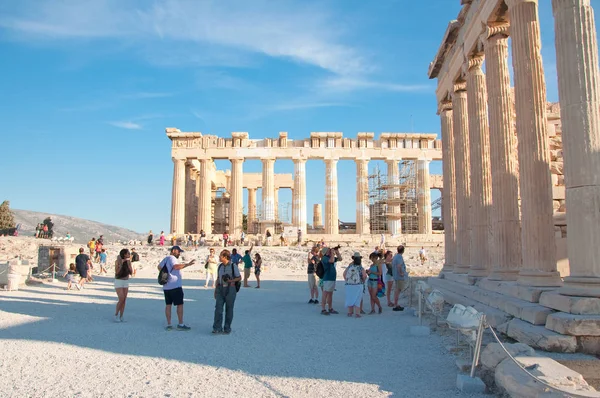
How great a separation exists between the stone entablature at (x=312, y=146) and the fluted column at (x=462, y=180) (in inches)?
1046

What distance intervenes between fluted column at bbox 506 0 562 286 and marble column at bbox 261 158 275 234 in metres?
32.3

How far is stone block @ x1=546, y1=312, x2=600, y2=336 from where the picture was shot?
242 inches

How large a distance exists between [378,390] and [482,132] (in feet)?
30.4

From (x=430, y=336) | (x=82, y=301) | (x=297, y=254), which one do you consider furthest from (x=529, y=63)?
(x=297, y=254)

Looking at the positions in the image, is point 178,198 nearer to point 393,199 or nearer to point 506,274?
point 393,199

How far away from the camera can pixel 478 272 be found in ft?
39.9

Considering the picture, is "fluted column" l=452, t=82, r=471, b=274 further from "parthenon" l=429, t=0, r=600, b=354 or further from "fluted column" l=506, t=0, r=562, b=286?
"fluted column" l=506, t=0, r=562, b=286

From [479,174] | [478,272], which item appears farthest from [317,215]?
[478,272]

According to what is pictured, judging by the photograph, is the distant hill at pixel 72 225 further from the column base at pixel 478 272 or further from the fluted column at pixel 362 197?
the column base at pixel 478 272

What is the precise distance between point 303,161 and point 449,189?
26357 mm

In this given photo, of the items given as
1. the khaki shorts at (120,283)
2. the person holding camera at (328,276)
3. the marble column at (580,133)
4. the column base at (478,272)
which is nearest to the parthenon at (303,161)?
the column base at (478,272)

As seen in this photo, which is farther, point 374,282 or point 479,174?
point 479,174

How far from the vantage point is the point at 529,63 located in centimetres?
915

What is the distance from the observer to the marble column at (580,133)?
6.87m
